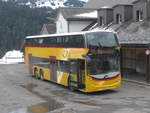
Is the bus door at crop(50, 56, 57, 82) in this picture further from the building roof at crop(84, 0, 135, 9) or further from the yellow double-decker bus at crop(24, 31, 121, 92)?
the building roof at crop(84, 0, 135, 9)

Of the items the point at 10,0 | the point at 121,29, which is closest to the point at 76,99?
the point at 121,29

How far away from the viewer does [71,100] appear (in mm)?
17547

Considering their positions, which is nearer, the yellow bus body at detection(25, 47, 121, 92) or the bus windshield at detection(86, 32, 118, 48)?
the yellow bus body at detection(25, 47, 121, 92)

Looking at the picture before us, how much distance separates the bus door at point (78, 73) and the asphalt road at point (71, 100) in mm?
592

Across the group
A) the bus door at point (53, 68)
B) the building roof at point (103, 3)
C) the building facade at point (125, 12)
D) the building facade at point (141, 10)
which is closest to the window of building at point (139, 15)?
the building facade at point (141, 10)

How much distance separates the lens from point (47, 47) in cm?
2531

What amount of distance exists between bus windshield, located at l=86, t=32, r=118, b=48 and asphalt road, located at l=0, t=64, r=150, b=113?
9.17ft

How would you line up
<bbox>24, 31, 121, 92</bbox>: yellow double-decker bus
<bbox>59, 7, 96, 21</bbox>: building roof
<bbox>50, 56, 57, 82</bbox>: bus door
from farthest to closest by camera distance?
<bbox>59, 7, 96, 21</bbox>: building roof
<bbox>50, 56, 57, 82</bbox>: bus door
<bbox>24, 31, 121, 92</bbox>: yellow double-decker bus

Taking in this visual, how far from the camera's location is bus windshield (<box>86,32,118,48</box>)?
1902cm

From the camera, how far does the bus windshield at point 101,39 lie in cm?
1902

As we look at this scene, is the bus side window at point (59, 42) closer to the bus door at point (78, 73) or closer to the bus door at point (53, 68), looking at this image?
the bus door at point (53, 68)

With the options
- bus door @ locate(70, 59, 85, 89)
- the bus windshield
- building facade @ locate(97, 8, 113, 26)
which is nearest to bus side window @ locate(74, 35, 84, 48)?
the bus windshield

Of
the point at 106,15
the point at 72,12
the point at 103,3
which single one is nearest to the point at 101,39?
the point at 106,15

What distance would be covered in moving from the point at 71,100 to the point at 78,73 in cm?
249
